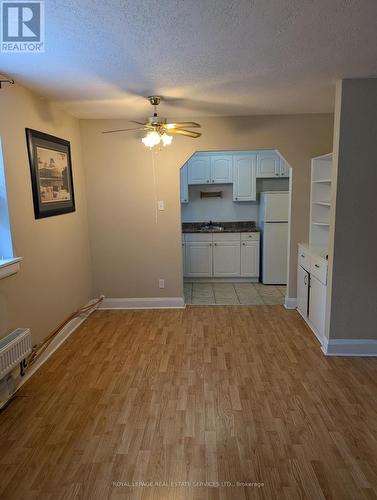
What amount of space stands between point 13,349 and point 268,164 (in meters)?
4.44

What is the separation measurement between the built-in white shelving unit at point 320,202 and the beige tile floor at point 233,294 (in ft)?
3.51

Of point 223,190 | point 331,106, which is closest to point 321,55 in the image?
point 331,106

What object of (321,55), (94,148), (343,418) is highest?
(321,55)

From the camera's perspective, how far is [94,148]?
4016mm

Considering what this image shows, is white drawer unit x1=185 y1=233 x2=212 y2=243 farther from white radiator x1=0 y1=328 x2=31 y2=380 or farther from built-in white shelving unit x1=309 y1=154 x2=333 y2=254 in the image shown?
white radiator x1=0 y1=328 x2=31 y2=380

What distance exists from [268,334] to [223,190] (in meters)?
3.05

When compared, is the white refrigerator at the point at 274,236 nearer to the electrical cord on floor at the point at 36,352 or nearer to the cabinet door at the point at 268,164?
the cabinet door at the point at 268,164

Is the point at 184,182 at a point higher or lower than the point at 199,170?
lower

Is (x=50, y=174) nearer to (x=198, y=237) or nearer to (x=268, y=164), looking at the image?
(x=198, y=237)

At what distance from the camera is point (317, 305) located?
3344 millimetres

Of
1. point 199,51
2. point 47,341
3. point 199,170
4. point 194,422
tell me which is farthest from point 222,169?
point 194,422

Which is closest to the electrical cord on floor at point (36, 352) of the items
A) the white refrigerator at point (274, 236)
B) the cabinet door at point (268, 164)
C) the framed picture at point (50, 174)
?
the framed picture at point (50, 174)

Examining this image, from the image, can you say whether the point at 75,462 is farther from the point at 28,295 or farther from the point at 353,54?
the point at 353,54

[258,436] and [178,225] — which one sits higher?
[178,225]
